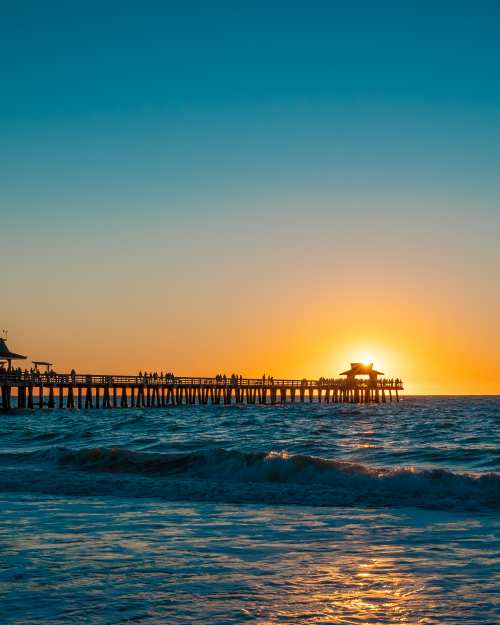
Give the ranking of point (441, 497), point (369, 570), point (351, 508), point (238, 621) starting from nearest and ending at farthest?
point (238, 621)
point (369, 570)
point (351, 508)
point (441, 497)

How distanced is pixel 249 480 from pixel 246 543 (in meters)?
Result: 6.63

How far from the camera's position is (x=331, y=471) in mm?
14656

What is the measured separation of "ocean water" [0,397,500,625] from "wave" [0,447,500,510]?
0.04 meters

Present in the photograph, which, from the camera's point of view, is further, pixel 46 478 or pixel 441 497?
pixel 46 478

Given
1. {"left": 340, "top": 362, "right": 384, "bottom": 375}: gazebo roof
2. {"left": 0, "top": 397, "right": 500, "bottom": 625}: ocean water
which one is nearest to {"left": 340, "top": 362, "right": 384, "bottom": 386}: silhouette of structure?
{"left": 340, "top": 362, "right": 384, "bottom": 375}: gazebo roof

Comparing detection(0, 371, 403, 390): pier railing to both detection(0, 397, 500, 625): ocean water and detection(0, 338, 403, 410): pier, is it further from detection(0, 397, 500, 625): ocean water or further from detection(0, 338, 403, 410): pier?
detection(0, 397, 500, 625): ocean water

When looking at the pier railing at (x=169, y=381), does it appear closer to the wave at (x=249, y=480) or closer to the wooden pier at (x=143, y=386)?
the wooden pier at (x=143, y=386)

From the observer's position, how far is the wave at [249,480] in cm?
1215

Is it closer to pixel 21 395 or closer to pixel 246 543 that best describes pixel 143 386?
pixel 21 395

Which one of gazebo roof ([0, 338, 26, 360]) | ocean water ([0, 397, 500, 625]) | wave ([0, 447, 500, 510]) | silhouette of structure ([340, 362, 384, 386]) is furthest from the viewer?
silhouette of structure ([340, 362, 384, 386])

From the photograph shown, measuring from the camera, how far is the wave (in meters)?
→ 12.1

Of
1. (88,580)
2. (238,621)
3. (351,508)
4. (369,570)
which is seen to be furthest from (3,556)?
(351,508)

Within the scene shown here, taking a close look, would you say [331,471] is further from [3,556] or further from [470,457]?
[3,556]

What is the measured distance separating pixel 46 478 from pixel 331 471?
18.8ft
